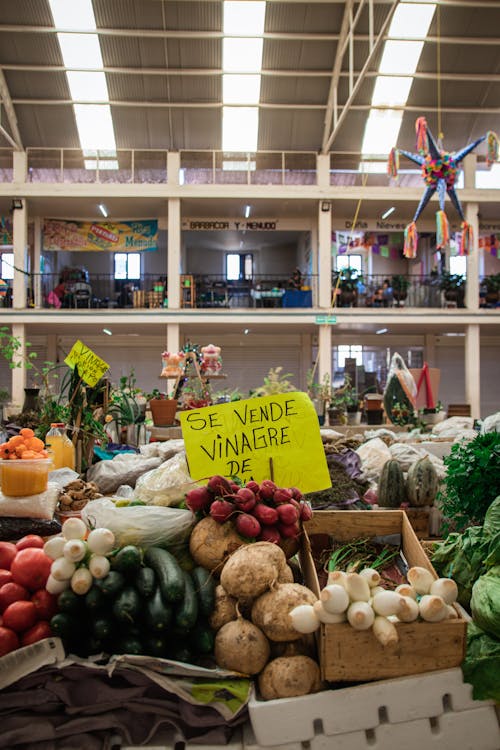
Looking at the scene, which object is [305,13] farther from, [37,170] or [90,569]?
[90,569]

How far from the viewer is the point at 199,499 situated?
1969 millimetres

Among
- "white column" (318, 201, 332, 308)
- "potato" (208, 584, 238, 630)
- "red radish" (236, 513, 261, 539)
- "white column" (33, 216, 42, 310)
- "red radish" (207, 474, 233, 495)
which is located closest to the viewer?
"potato" (208, 584, 238, 630)

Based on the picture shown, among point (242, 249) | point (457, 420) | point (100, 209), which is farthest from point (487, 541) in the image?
point (242, 249)

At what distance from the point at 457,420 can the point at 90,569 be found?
23.0 feet

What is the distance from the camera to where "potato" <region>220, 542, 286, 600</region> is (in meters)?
1.73

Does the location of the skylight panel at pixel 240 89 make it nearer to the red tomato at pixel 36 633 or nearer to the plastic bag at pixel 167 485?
the plastic bag at pixel 167 485

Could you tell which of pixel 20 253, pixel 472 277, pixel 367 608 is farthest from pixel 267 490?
pixel 472 277

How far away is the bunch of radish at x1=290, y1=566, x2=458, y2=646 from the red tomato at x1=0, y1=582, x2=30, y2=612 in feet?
2.63

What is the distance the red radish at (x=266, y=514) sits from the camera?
192 cm

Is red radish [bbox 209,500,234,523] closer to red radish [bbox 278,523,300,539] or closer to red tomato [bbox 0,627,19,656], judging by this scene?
red radish [bbox 278,523,300,539]

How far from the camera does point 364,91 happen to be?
16.2 metres

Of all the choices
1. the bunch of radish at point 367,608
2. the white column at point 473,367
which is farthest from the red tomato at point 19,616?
the white column at point 473,367

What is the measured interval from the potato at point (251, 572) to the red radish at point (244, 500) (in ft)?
0.52

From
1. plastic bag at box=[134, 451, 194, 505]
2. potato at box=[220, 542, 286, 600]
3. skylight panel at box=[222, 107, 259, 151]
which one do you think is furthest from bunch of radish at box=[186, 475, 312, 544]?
skylight panel at box=[222, 107, 259, 151]
